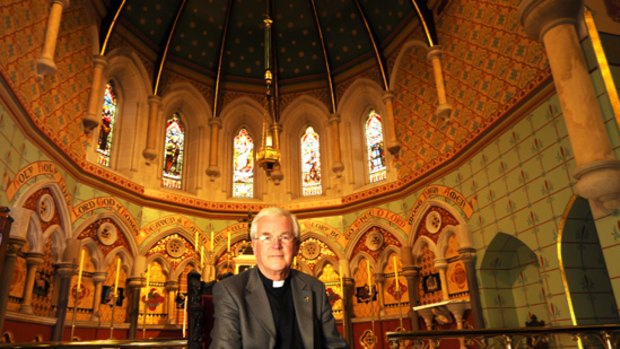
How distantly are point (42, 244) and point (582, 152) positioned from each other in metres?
10.0

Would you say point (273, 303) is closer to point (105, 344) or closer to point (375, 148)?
point (105, 344)

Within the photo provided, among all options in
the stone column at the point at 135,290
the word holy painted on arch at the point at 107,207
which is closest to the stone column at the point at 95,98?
the word holy painted on arch at the point at 107,207

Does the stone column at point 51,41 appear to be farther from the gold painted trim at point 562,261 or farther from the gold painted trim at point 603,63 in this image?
the gold painted trim at point 562,261

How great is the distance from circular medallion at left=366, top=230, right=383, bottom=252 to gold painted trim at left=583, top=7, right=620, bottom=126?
765 centimetres

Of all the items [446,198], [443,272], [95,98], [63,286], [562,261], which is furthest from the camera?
[95,98]

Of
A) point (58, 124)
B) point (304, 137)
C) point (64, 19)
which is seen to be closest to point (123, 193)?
point (58, 124)

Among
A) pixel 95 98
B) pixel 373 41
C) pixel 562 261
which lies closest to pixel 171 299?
pixel 95 98

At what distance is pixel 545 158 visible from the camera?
8.24 metres

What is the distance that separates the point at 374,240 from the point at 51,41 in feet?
30.9

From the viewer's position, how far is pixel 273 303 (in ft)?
8.41

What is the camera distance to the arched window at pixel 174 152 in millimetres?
14125

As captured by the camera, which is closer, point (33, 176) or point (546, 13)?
point (546, 13)

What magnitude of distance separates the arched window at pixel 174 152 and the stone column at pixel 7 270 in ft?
19.6

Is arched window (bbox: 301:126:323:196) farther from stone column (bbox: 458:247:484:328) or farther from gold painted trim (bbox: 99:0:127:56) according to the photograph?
gold painted trim (bbox: 99:0:127:56)
